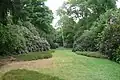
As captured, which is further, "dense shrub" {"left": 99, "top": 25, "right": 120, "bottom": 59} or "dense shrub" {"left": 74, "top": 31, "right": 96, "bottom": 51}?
"dense shrub" {"left": 74, "top": 31, "right": 96, "bottom": 51}

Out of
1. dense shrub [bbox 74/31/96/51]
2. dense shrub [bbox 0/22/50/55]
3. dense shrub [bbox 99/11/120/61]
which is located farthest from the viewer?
dense shrub [bbox 74/31/96/51]

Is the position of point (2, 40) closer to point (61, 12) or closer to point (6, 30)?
point (6, 30)

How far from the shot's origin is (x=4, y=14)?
1387 centimetres

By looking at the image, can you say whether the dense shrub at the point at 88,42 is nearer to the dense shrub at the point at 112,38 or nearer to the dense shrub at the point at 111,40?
the dense shrub at the point at 111,40

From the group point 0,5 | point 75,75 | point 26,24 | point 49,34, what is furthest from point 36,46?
point 75,75

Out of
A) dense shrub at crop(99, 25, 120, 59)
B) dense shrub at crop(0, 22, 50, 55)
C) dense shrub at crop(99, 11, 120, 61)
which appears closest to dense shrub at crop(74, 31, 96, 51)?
dense shrub at crop(0, 22, 50, 55)

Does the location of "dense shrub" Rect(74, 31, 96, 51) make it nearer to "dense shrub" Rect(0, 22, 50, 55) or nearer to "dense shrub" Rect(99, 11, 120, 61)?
"dense shrub" Rect(0, 22, 50, 55)

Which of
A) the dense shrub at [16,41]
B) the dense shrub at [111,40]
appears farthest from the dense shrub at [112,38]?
the dense shrub at [16,41]

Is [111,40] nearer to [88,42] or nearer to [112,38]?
[112,38]

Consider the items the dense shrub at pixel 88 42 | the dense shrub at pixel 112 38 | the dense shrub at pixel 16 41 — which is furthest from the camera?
the dense shrub at pixel 88 42

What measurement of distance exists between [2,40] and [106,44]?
7.62 metres

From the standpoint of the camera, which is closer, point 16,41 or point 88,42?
point 16,41

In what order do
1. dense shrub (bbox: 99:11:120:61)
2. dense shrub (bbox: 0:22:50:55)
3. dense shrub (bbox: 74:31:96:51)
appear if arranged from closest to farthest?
dense shrub (bbox: 0:22:50:55) < dense shrub (bbox: 99:11:120:61) < dense shrub (bbox: 74:31:96:51)

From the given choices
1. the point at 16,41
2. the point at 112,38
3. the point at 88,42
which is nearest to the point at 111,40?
the point at 112,38
